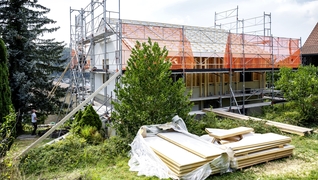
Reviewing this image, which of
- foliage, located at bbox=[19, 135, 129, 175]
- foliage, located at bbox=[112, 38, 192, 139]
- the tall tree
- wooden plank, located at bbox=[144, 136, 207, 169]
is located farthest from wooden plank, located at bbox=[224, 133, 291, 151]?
the tall tree

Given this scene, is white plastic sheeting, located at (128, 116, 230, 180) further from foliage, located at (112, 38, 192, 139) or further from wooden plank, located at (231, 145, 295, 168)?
foliage, located at (112, 38, 192, 139)

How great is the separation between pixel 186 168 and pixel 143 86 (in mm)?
3923

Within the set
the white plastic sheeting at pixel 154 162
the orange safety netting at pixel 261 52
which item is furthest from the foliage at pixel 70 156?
the orange safety netting at pixel 261 52

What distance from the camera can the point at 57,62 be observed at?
796 inches

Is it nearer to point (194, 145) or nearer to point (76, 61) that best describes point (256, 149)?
point (194, 145)

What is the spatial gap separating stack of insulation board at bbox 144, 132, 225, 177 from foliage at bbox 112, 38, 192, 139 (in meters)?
1.14

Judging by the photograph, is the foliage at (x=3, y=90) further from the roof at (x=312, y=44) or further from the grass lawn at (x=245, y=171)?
the roof at (x=312, y=44)

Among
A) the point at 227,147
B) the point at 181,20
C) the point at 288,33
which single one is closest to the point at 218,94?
the point at 181,20

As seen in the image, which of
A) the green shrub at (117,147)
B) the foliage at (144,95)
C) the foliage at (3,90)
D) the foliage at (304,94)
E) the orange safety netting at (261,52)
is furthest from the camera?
the orange safety netting at (261,52)

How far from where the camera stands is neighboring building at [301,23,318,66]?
23566 millimetres

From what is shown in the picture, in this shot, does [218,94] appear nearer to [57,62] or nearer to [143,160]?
[143,160]

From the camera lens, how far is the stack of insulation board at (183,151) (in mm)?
6219

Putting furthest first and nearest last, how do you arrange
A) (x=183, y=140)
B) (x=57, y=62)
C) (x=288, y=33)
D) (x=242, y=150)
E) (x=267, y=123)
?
(x=288, y=33), (x=57, y=62), (x=267, y=123), (x=183, y=140), (x=242, y=150)

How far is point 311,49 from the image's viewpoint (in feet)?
78.2
